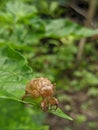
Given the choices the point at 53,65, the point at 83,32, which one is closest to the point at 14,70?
the point at 83,32

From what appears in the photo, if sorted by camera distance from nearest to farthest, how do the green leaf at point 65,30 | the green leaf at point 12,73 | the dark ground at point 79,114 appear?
the green leaf at point 12,73 → the green leaf at point 65,30 → the dark ground at point 79,114

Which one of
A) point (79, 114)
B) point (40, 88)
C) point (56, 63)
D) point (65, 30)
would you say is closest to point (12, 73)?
point (40, 88)

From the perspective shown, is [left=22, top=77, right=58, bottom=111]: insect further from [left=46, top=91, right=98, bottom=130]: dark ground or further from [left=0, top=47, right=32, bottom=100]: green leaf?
[left=46, top=91, right=98, bottom=130]: dark ground

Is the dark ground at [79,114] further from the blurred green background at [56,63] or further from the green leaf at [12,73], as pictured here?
the green leaf at [12,73]

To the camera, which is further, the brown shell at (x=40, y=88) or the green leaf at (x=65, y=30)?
the green leaf at (x=65, y=30)

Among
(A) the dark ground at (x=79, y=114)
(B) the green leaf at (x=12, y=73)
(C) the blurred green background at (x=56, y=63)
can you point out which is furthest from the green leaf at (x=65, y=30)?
(A) the dark ground at (x=79, y=114)

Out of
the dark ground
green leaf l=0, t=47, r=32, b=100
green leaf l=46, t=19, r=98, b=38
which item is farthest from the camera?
the dark ground

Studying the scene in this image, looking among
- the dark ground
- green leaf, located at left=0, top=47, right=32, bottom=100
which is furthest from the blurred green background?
green leaf, located at left=0, top=47, right=32, bottom=100
